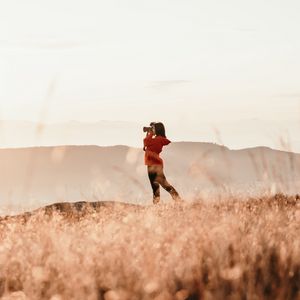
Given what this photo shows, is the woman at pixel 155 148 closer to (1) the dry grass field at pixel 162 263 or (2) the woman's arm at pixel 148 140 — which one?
(2) the woman's arm at pixel 148 140

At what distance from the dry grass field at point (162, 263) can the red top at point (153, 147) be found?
8.19 metres

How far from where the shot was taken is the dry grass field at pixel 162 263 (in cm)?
365

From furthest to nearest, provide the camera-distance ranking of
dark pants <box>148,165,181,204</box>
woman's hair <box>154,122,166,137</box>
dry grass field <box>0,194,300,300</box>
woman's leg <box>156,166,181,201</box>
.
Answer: woman's hair <box>154,122,166,137</box>
dark pants <box>148,165,181,204</box>
woman's leg <box>156,166,181,201</box>
dry grass field <box>0,194,300,300</box>

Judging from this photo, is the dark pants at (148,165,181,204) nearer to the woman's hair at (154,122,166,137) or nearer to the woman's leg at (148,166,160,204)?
the woman's leg at (148,166,160,204)

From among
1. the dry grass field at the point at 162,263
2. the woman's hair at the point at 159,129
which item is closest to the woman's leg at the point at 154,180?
the woman's hair at the point at 159,129

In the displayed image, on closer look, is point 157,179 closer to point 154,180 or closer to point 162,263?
point 154,180

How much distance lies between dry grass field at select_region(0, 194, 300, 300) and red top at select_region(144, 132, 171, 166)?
8193mm

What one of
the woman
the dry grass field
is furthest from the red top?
the dry grass field

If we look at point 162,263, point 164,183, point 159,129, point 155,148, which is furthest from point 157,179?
point 162,263

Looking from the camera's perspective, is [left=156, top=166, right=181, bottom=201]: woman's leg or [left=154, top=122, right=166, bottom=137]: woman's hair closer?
[left=156, top=166, right=181, bottom=201]: woman's leg

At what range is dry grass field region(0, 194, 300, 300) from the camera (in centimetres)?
365

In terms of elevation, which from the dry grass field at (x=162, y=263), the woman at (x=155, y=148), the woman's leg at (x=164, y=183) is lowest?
the dry grass field at (x=162, y=263)

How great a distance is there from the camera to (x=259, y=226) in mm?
4996

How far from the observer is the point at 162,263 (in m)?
4.00
